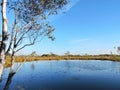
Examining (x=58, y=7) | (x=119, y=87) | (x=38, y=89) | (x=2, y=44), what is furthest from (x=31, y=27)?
(x=119, y=87)

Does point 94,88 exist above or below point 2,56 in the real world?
below

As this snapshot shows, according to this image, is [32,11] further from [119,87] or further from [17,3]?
[119,87]

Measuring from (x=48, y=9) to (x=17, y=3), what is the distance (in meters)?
1.68

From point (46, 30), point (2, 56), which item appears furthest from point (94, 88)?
point (2, 56)

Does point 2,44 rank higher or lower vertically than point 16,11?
lower

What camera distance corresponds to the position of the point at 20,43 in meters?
9.45

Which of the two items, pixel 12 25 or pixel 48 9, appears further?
pixel 48 9

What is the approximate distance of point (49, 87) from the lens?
2619cm

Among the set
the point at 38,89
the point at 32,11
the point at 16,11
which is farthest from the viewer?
the point at 38,89

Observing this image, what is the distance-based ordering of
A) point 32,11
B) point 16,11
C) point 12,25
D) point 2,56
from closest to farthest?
point 2,56 < point 12,25 < point 16,11 < point 32,11

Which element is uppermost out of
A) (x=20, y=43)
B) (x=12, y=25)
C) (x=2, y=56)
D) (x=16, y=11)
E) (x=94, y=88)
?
(x=16, y=11)

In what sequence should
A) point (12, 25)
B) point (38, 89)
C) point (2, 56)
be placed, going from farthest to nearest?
1. point (38, 89)
2. point (12, 25)
3. point (2, 56)

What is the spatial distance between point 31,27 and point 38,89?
16.0 metres

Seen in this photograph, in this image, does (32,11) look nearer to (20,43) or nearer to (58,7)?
(58,7)
